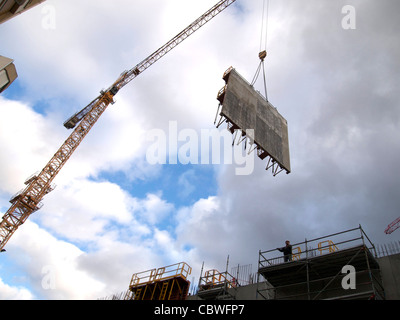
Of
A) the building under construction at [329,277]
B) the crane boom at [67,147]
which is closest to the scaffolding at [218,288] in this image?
the building under construction at [329,277]

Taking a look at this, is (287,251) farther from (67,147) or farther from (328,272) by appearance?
(67,147)

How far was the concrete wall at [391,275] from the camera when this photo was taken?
15.3 meters

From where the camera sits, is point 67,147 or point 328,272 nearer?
point 328,272

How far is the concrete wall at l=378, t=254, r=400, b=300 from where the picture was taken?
604 inches

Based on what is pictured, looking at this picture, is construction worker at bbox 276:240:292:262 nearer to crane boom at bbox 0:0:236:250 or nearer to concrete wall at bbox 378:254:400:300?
concrete wall at bbox 378:254:400:300

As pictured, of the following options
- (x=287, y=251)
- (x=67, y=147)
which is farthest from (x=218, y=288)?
(x=67, y=147)

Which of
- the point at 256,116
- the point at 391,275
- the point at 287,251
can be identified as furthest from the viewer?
the point at 256,116

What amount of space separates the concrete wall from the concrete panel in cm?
1076

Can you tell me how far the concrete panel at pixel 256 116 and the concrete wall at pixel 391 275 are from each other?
1076 cm

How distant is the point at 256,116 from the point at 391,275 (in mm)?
13439

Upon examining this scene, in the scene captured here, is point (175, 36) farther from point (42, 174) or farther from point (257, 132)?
point (257, 132)

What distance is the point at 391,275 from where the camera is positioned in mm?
15820

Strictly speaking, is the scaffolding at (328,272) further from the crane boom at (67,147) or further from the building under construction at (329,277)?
the crane boom at (67,147)
